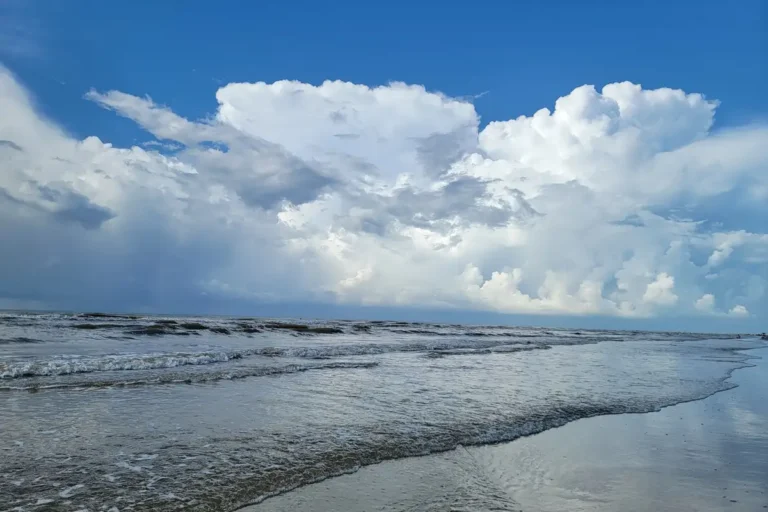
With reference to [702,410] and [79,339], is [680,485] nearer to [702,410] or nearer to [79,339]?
→ [702,410]

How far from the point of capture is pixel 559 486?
715 cm

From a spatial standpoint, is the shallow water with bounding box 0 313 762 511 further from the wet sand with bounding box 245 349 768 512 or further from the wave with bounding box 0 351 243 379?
the wet sand with bounding box 245 349 768 512

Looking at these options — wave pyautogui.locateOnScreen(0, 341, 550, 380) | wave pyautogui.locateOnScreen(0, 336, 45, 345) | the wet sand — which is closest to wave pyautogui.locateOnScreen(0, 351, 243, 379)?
wave pyautogui.locateOnScreen(0, 341, 550, 380)

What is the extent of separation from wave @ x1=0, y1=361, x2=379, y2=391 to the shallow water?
64 mm

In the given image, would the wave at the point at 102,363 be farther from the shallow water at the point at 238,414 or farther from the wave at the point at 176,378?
the wave at the point at 176,378

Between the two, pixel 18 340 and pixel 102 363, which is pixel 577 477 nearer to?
pixel 102 363

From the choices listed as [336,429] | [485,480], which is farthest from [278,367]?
[485,480]

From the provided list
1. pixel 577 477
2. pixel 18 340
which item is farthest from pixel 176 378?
pixel 18 340

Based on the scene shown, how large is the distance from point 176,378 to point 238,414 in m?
6.09

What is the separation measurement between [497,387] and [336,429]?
809cm

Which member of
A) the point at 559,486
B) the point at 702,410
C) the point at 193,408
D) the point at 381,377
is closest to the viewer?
the point at 559,486

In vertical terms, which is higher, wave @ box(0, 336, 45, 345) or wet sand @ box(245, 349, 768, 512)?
wave @ box(0, 336, 45, 345)

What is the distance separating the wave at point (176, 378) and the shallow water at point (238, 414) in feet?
0.21

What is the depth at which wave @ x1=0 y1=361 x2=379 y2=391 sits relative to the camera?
13594mm
